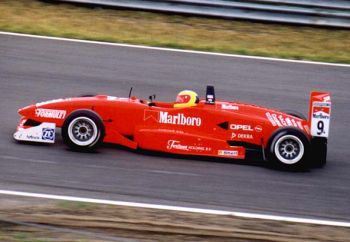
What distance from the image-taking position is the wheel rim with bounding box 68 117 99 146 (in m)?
11.1

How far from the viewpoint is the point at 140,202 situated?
9.89m

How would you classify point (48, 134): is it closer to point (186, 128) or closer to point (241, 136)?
point (186, 128)

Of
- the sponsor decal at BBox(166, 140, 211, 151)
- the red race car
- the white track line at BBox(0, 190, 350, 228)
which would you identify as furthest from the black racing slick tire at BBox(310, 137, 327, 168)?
the white track line at BBox(0, 190, 350, 228)

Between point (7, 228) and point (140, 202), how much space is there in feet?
5.81

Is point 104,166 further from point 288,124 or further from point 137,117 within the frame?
point 288,124

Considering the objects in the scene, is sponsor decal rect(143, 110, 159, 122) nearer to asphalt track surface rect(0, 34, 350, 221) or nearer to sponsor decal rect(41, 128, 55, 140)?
asphalt track surface rect(0, 34, 350, 221)

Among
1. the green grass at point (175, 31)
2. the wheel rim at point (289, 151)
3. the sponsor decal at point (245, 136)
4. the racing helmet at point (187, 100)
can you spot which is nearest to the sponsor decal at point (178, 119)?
the racing helmet at point (187, 100)

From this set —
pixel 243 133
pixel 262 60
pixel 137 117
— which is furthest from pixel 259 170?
pixel 262 60

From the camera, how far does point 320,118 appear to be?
447 inches

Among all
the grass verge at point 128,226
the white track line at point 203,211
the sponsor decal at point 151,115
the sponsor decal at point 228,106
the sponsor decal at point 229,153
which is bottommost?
the grass verge at point 128,226

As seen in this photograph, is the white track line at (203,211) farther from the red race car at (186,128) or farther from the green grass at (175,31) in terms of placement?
the green grass at (175,31)

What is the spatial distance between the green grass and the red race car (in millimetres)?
4871

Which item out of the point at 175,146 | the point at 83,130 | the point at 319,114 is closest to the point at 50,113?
the point at 83,130

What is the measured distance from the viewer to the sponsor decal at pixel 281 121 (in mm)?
11297
